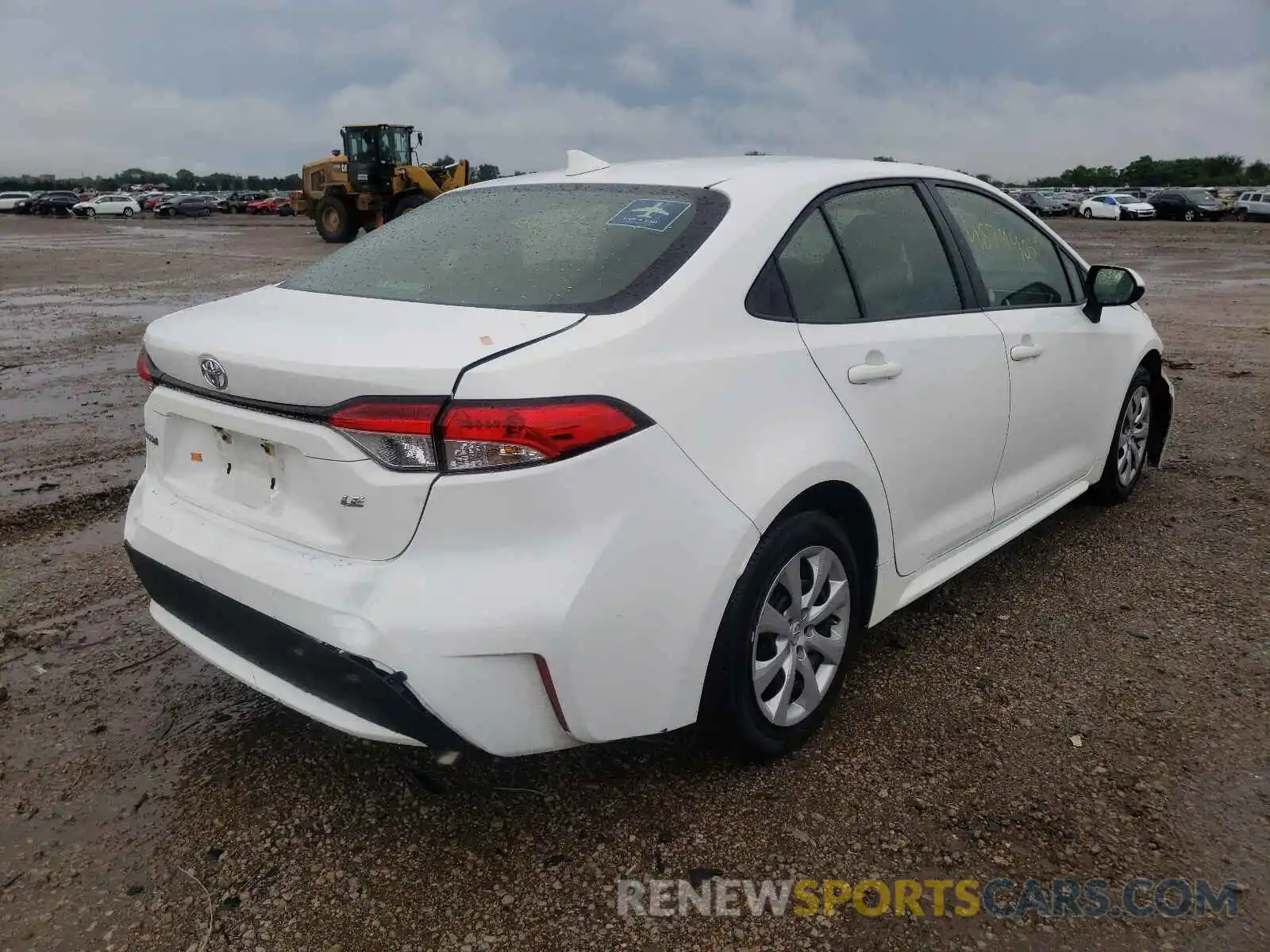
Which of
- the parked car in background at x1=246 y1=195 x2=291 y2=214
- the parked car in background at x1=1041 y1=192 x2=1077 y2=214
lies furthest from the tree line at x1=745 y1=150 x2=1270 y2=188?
the parked car in background at x1=246 y1=195 x2=291 y2=214

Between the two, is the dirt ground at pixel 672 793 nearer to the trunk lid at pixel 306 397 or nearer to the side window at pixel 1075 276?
the trunk lid at pixel 306 397

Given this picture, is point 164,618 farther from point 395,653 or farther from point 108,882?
point 395,653

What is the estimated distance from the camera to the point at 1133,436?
4668mm

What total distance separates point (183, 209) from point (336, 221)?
39.1 metres

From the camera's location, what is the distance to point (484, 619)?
6.56 ft

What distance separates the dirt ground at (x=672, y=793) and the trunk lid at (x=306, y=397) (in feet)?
2.21

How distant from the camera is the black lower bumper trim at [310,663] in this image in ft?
6.75

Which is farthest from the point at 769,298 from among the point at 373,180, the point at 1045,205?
the point at 1045,205

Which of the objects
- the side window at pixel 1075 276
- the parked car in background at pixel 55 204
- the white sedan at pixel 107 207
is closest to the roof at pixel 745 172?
the side window at pixel 1075 276

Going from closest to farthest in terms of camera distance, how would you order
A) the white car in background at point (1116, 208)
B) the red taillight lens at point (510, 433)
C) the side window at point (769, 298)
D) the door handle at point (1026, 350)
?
1. the red taillight lens at point (510, 433)
2. the side window at point (769, 298)
3. the door handle at point (1026, 350)
4. the white car in background at point (1116, 208)

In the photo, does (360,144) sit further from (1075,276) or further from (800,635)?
(800,635)

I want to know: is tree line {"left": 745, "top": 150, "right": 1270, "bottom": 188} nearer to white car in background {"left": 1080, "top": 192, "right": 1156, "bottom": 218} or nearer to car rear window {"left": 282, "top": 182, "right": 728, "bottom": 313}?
white car in background {"left": 1080, "top": 192, "right": 1156, "bottom": 218}

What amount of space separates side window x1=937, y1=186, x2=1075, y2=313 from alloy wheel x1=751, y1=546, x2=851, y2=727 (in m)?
1.36

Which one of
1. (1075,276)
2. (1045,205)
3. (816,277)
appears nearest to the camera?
(816,277)
